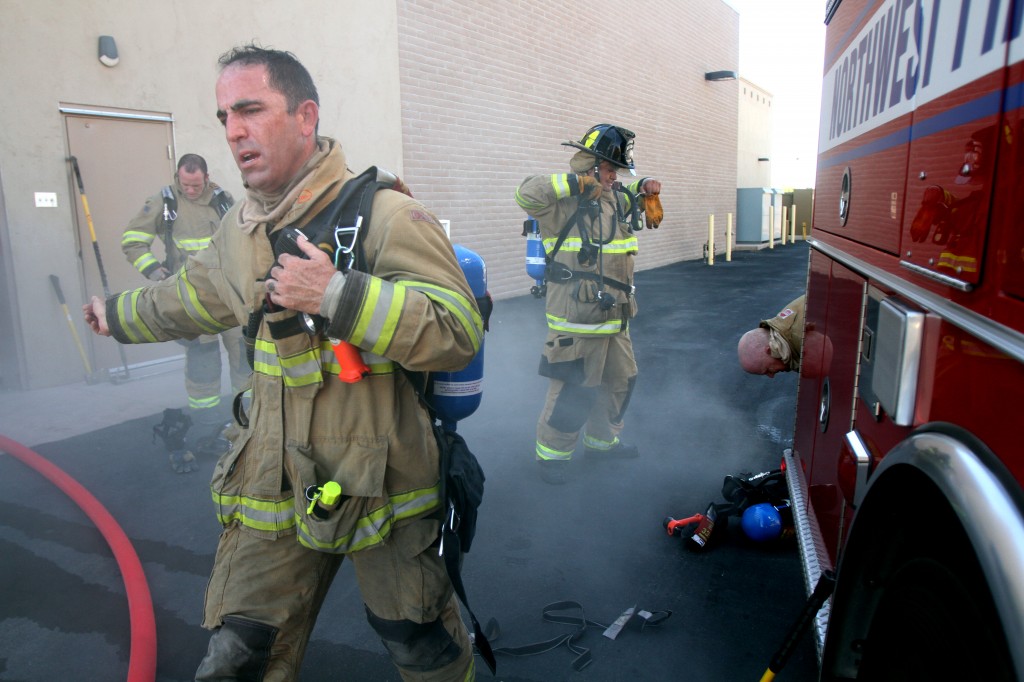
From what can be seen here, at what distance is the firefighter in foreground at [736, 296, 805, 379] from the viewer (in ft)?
10.2

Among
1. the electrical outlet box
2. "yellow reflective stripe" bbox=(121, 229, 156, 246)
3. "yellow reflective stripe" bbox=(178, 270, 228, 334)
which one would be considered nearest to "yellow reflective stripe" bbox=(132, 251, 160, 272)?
"yellow reflective stripe" bbox=(121, 229, 156, 246)

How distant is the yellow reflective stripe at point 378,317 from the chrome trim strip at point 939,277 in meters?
1.09

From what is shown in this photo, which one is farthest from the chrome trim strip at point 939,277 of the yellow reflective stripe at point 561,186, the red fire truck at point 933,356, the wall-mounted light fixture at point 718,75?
the wall-mounted light fixture at point 718,75

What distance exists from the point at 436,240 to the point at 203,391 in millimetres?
3982

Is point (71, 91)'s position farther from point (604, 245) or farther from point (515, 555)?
point (515, 555)

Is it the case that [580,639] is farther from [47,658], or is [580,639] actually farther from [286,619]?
[47,658]

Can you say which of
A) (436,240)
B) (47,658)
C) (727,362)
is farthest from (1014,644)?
(727,362)

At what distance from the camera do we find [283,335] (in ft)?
6.25

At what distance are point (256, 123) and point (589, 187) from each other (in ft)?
9.22

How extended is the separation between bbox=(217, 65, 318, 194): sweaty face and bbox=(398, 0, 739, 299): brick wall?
808cm

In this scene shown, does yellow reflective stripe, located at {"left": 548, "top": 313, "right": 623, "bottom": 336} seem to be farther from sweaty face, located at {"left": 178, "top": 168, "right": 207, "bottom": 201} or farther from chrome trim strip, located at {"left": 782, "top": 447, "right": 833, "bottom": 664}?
sweaty face, located at {"left": 178, "top": 168, "right": 207, "bottom": 201}

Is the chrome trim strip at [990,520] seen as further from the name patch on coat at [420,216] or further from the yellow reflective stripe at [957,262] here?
the name patch on coat at [420,216]

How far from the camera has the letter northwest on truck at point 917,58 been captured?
43.7 inches

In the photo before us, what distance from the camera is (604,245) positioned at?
4.72 m
